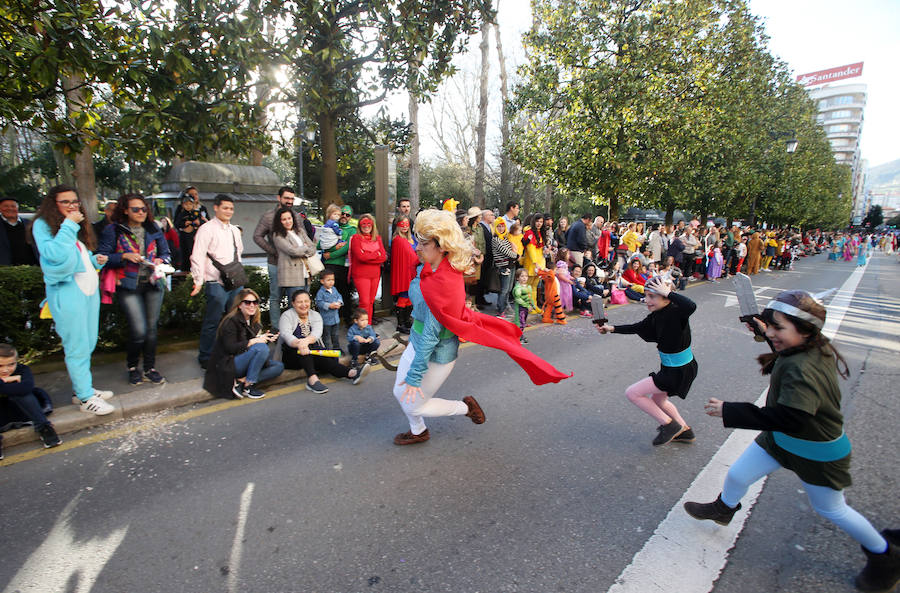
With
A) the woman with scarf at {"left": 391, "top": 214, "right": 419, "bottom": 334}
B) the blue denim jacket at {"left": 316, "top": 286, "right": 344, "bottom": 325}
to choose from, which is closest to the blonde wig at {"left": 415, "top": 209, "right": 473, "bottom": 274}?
the blue denim jacket at {"left": 316, "top": 286, "right": 344, "bottom": 325}

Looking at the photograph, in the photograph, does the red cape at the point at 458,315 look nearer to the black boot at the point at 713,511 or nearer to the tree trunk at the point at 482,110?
the black boot at the point at 713,511

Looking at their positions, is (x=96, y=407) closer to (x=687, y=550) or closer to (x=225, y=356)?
(x=225, y=356)

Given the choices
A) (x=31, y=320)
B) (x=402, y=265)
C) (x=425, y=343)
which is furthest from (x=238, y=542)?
(x=402, y=265)

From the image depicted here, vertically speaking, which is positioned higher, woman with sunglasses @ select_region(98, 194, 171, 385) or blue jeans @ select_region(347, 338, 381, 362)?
woman with sunglasses @ select_region(98, 194, 171, 385)

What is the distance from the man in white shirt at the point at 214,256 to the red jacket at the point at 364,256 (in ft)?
5.23

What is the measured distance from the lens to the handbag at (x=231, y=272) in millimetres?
5254

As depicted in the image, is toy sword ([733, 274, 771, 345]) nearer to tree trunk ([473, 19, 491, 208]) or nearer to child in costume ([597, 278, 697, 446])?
child in costume ([597, 278, 697, 446])

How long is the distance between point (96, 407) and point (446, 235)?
3430 millimetres

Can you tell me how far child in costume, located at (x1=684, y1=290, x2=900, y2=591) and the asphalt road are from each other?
0.92 feet

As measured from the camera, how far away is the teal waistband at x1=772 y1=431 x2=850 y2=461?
233 cm

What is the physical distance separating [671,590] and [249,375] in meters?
3.98

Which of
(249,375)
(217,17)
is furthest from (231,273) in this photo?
(217,17)

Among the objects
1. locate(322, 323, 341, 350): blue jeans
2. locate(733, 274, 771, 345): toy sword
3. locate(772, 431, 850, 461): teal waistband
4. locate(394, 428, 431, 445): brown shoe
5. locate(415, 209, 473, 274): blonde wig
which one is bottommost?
locate(394, 428, 431, 445): brown shoe

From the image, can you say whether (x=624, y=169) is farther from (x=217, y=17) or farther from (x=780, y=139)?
(x=780, y=139)
